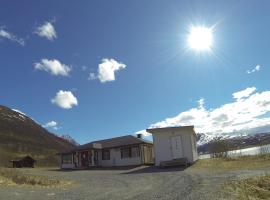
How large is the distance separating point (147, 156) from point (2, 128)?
5265 inches

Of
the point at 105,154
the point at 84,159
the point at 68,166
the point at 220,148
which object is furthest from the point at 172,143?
the point at 68,166

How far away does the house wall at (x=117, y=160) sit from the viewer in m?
46.7

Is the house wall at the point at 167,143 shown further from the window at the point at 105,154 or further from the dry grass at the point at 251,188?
the dry grass at the point at 251,188

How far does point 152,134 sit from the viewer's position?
37.4 metres

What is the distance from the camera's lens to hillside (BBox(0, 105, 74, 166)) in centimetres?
12881

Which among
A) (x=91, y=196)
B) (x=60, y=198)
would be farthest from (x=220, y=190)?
(x=60, y=198)

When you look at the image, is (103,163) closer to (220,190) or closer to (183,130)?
(183,130)

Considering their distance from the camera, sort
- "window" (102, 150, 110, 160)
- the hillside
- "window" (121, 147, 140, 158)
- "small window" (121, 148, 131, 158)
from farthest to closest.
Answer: the hillside < "window" (102, 150, 110, 160) < "small window" (121, 148, 131, 158) < "window" (121, 147, 140, 158)

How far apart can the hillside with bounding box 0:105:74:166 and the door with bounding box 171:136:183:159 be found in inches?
3285

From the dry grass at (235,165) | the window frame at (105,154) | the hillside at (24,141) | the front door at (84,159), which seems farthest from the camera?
the hillside at (24,141)

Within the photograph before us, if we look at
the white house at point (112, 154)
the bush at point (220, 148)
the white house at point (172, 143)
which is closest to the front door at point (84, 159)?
the white house at point (112, 154)

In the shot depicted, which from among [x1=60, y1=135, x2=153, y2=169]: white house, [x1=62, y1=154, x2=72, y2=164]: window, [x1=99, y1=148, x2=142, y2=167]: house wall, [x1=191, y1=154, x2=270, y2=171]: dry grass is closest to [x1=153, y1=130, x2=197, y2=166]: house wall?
[x1=191, y1=154, x2=270, y2=171]: dry grass

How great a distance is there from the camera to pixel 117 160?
160ft

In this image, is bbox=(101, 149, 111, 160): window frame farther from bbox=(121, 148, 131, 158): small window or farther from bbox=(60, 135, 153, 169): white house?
bbox=(121, 148, 131, 158): small window
